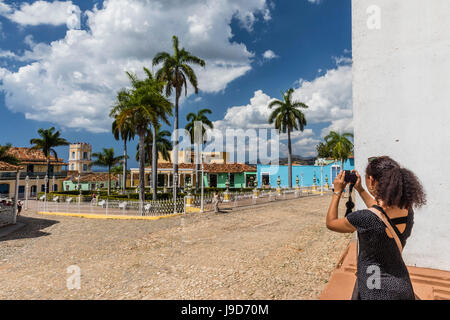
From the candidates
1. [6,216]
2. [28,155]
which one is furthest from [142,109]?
[28,155]

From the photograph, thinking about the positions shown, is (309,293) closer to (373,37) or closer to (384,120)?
(384,120)

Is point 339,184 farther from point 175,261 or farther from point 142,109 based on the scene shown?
point 142,109

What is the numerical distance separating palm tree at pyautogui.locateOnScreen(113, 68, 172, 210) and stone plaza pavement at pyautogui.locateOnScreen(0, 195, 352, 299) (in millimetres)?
6695

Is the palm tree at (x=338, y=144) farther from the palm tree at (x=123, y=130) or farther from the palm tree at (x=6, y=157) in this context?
the palm tree at (x=6, y=157)

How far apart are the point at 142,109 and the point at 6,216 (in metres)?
9.40

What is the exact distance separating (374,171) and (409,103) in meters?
2.79

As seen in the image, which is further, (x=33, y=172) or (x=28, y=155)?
(x=28, y=155)

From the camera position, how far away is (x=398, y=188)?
5.52 feet

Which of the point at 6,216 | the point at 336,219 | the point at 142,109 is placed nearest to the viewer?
the point at 336,219

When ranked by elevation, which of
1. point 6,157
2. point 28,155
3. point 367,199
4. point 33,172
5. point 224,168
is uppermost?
point 28,155

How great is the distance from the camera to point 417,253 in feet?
12.4

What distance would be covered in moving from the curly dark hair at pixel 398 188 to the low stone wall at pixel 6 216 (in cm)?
1649

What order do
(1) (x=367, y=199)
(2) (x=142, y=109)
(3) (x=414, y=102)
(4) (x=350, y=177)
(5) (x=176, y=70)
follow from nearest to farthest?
1. (4) (x=350, y=177)
2. (1) (x=367, y=199)
3. (3) (x=414, y=102)
4. (2) (x=142, y=109)
5. (5) (x=176, y=70)

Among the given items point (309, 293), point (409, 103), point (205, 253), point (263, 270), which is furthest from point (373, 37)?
point (205, 253)
